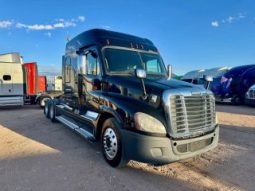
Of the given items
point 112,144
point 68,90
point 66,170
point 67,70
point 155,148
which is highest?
point 67,70

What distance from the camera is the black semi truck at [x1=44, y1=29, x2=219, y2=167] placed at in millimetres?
3799

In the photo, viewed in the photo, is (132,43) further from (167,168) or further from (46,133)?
(46,133)

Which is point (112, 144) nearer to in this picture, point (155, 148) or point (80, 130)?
point (155, 148)

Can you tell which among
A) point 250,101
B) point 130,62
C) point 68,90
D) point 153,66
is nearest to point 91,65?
point 130,62

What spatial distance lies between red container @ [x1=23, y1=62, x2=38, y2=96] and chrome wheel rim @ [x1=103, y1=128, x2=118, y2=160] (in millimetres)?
12191

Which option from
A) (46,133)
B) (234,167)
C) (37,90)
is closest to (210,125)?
(234,167)

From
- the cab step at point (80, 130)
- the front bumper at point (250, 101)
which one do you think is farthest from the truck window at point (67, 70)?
the front bumper at point (250, 101)

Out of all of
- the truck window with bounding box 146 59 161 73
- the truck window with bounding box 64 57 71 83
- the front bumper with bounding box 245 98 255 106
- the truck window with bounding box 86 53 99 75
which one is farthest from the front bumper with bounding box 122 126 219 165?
the front bumper with bounding box 245 98 255 106

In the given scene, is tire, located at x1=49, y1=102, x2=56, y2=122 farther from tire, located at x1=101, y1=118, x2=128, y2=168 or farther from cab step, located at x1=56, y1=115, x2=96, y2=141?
tire, located at x1=101, y1=118, x2=128, y2=168

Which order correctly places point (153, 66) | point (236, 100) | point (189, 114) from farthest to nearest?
point (236, 100), point (153, 66), point (189, 114)

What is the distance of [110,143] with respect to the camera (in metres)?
4.43

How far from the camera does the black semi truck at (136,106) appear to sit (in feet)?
12.5

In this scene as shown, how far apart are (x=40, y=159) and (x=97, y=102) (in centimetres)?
165

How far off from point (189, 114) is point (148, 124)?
0.75 metres
